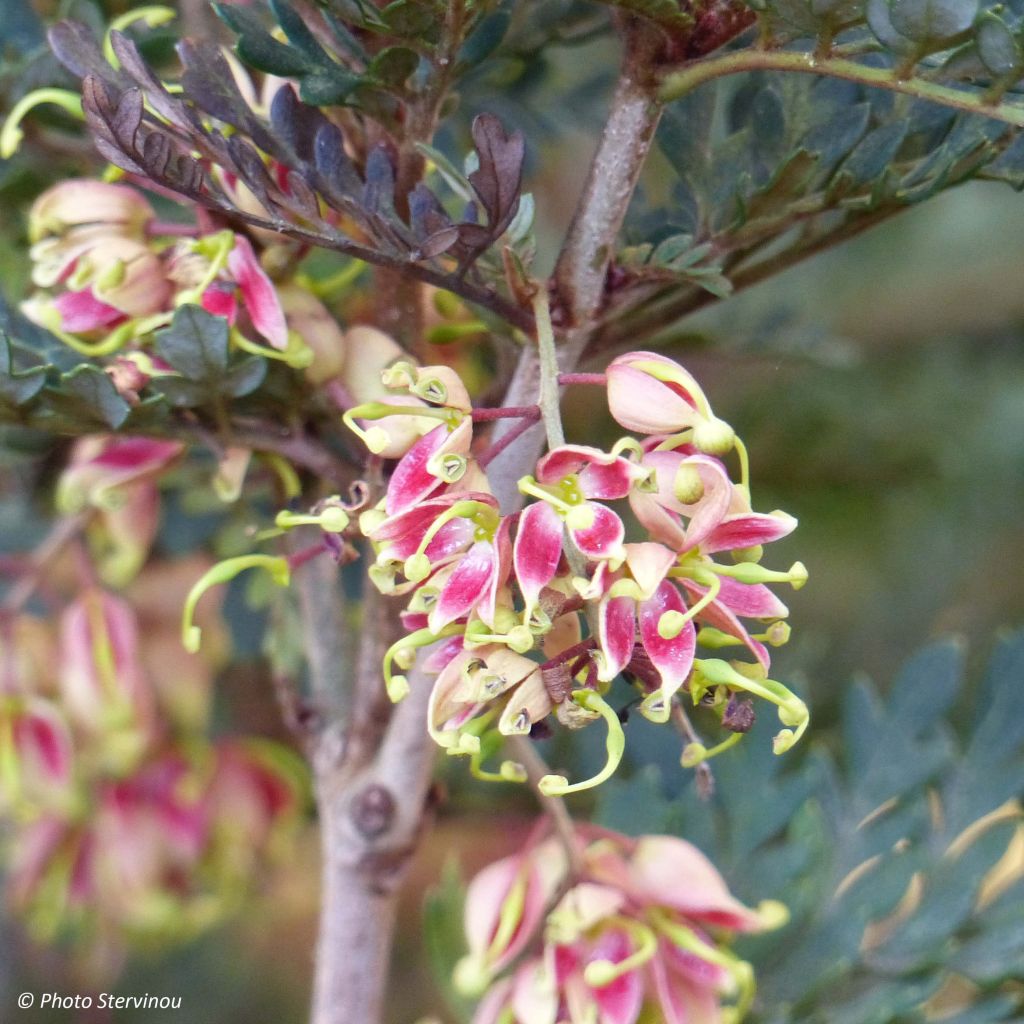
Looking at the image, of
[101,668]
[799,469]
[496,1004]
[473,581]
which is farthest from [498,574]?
[799,469]

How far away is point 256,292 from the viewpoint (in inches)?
16.8

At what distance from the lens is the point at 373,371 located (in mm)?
448

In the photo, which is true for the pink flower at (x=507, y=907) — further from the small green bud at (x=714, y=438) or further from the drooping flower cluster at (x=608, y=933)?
the small green bud at (x=714, y=438)

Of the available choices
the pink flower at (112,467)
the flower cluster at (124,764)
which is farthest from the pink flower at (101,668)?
the pink flower at (112,467)

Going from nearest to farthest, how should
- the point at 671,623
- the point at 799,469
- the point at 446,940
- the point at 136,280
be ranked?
the point at 671,623
the point at 136,280
the point at 446,940
the point at 799,469

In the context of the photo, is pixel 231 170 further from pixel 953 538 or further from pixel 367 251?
pixel 953 538

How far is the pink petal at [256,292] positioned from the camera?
0.42 meters

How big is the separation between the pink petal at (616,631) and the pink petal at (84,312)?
0.22 meters

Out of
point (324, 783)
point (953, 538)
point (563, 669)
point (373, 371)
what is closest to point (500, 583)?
point (563, 669)

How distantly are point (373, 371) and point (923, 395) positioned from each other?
77 cm

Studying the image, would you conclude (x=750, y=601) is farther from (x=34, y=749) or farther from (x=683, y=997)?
(x=34, y=749)

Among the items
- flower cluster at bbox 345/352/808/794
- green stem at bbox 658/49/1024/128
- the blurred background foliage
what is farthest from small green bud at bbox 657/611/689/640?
the blurred background foliage

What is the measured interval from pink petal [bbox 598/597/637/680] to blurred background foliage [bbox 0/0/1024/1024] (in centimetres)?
25

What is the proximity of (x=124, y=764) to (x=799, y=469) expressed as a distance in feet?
1.73
